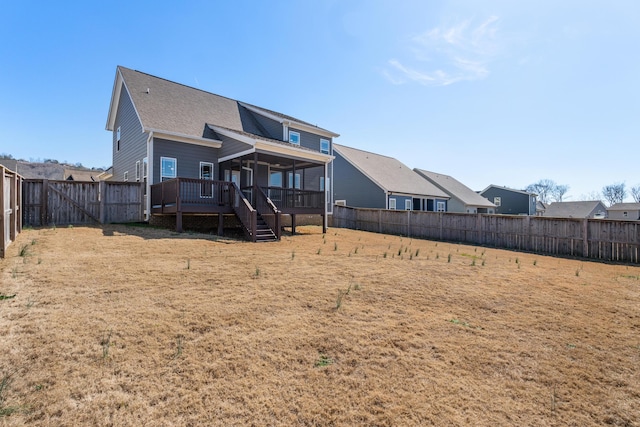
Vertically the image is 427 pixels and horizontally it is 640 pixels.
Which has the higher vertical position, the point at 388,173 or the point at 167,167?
the point at 388,173

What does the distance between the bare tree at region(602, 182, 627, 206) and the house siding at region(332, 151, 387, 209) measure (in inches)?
3557

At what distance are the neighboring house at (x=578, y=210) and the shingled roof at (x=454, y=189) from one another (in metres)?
19.7

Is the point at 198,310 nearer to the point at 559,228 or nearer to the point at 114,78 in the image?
the point at 559,228

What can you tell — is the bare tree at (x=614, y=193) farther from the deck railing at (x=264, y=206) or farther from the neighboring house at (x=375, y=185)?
the deck railing at (x=264, y=206)

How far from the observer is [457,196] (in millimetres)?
33250

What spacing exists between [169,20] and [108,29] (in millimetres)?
3532

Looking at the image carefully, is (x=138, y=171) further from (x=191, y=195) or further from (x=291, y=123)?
(x=291, y=123)

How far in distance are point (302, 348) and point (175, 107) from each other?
1586 centimetres

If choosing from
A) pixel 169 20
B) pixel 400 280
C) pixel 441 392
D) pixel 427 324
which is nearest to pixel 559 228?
pixel 400 280

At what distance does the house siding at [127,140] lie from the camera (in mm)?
14648

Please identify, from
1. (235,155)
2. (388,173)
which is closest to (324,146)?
(235,155)

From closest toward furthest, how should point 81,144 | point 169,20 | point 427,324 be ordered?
point 427,324 → point 169,20 → point 81,144

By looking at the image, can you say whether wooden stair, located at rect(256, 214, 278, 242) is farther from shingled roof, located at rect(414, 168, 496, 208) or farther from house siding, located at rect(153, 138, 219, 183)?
shingled roof, located at rect(414, 168, 496, 208)

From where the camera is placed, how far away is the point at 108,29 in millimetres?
13203
